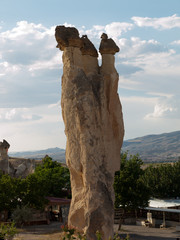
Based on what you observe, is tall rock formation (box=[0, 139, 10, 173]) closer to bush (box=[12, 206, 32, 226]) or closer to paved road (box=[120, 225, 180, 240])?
bush (box=[12, 206, 32, 226])

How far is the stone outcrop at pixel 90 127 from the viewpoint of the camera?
1733cm

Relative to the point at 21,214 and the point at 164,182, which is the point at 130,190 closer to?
the point at 21,214

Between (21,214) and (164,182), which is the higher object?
(164,182)

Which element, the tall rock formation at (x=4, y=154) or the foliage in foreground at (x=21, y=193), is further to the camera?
the tall rock formation at (x=4, y=154)

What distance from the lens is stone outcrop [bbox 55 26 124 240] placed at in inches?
682

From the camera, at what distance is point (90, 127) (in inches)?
719

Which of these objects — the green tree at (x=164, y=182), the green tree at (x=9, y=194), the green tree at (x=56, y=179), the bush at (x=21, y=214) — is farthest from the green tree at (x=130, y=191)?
the green tree at (x=164, y=182)

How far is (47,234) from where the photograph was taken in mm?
26406

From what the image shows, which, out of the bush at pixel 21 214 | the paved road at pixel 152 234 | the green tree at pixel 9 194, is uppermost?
the green tree at pixel 9 194

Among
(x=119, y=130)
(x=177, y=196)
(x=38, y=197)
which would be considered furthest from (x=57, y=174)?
(x=119, y=130)

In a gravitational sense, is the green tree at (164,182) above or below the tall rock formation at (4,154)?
below

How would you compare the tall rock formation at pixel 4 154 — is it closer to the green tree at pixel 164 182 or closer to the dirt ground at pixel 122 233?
the dirt ground at pixel 122 233

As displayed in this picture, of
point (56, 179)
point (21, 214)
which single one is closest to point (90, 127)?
point (21, 214)

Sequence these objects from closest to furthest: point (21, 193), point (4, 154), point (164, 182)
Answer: point (21, 193) → point (164, 182) → point (4, 154)
